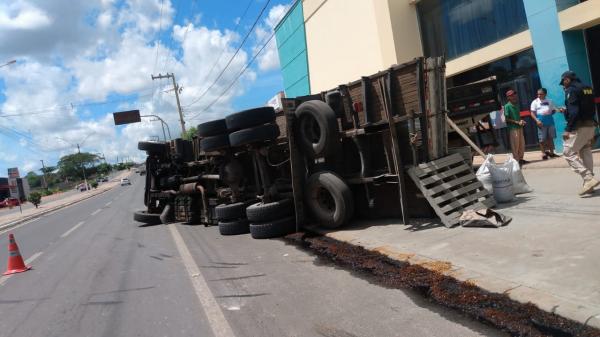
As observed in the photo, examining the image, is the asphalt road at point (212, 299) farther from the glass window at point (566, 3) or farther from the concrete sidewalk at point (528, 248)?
the glass window at point (566, 3)

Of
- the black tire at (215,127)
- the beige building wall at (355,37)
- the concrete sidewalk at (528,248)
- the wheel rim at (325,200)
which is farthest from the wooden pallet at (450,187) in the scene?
the beige building wall at (355,37)

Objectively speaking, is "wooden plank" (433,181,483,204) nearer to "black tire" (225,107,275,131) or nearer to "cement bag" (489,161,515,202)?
"cement bag" (489,161,515,202)

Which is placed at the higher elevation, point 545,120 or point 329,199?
point 545,120

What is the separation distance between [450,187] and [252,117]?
12.8ft

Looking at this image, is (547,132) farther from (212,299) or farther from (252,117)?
(212,299)

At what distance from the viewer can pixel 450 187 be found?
698 cm

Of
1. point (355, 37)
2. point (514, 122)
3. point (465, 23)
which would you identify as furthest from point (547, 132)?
point (355, 37)

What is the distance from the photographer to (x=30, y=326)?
5180mm

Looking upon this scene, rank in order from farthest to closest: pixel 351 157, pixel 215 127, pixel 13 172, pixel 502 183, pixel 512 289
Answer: pixel 13 172
pixel 215 127
pixel 351 157
pixel 502 183
pixel 512 289

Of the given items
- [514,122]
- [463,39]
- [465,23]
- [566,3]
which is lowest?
[514,122]

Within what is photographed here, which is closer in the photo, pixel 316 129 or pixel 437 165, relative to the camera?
pixel 437 165

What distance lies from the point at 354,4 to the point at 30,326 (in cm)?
1879

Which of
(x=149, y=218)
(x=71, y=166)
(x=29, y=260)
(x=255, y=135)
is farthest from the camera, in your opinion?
(x=71, y=166)

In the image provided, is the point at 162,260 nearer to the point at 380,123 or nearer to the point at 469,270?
the point at 380,123
